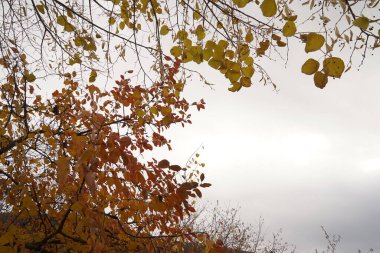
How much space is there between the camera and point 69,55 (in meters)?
3.39

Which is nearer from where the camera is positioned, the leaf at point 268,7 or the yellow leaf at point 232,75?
the leaf at point 268,7

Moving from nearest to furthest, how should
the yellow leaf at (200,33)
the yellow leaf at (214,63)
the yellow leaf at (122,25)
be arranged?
the yellow leaf at (214,63), the yellow leaf at (200,33), the yellow leaf at (122,25)

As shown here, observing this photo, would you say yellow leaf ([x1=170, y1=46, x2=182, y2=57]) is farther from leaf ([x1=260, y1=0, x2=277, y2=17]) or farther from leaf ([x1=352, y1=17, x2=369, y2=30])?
leaf ([x1=352, y1=17, x2=369, y2=30])

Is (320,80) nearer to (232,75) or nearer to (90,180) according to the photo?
(232,75)

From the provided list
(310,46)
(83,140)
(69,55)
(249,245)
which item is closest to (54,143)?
(69,55)

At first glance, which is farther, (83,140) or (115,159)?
(83,140)

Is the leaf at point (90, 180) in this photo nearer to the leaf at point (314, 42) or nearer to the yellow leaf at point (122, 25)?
the leaf at point (314, 42)

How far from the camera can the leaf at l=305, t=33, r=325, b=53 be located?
1489 millimetres

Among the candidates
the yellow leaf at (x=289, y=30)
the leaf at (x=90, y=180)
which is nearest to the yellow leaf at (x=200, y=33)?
the yellow leaf at (x=289, y=30)

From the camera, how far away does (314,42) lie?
1496mm

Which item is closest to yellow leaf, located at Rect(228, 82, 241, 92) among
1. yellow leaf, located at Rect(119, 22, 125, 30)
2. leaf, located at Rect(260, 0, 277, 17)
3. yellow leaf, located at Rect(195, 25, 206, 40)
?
leaf, located at Rect(260, 0, 277, 17)

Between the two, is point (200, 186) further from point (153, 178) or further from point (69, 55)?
point (69, 55)

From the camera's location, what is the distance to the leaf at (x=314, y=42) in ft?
4.89

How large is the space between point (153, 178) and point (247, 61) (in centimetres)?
102
